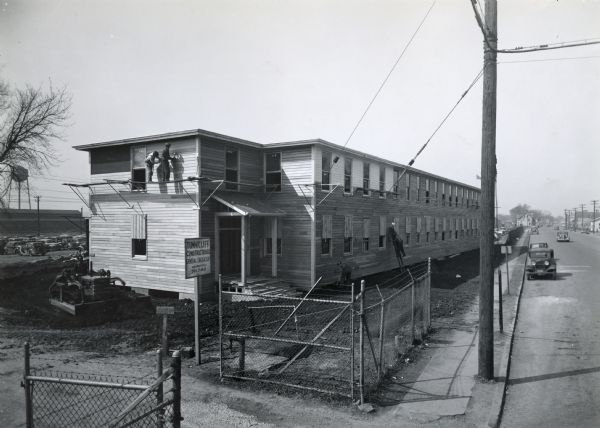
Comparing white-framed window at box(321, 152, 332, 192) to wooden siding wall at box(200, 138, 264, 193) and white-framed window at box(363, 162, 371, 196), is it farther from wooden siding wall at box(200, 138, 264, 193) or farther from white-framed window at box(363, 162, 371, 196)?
white-framed window at box(363, 162, 371, 196)

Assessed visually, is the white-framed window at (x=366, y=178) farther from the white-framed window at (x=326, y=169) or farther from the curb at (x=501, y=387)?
the curb at (x=501, y=387)

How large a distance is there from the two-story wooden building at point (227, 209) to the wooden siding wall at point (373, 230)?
0.11 meters

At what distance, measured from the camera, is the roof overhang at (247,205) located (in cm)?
1744

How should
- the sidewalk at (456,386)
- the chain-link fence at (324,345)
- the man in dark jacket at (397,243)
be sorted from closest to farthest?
the sidewalk at (456,386)
the chain-link fence at (324,345)
the man in dark jacket at (397,243)

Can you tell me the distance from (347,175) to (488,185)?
47.0ft

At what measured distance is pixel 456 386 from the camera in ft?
27.3

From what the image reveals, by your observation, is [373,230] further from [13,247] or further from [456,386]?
[13,247]

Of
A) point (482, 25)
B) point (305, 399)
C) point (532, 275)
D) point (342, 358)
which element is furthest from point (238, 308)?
point (532, 275)

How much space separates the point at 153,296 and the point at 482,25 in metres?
16.5

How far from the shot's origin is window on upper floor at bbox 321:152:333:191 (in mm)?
20844

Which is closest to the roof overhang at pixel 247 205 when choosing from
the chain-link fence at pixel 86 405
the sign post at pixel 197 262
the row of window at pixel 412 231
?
the row of window at pixel 412 231

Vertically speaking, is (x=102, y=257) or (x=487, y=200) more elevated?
(x=487, y=200)

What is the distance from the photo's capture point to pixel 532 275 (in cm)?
2416

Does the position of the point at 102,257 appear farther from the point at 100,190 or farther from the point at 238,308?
the point at 238,308
